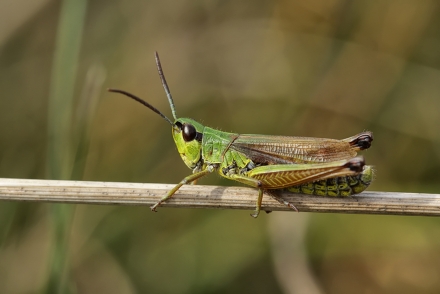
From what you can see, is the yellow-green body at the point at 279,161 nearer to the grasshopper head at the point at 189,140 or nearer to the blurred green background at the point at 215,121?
the grasshopper head at the point at 189,140

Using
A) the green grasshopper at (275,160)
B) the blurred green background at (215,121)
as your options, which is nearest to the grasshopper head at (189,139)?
the green grasshopper at (275,160)

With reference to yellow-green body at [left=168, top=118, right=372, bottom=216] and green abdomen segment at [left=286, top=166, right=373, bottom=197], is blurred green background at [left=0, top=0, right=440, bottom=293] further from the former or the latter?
green abdomen segment at [left=286, top=166, right=373, bottom=197]

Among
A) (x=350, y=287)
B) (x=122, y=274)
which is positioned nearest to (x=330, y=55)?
(x=350, y=287)

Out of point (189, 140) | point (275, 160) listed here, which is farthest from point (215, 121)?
point (275, 160)

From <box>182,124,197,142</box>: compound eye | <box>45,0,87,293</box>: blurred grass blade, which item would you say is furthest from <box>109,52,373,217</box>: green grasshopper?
<box>45,0,87,293</box>: blurred grass blade

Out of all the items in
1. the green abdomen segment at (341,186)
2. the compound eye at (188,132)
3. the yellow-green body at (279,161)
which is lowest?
the green abdomen segment at (341,186)

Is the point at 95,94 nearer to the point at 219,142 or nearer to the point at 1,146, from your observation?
the point at 219,142

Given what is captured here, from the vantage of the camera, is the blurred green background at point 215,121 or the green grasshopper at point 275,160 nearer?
the green grasshopper at point 275,160

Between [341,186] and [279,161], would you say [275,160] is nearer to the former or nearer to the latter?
[279,161]
